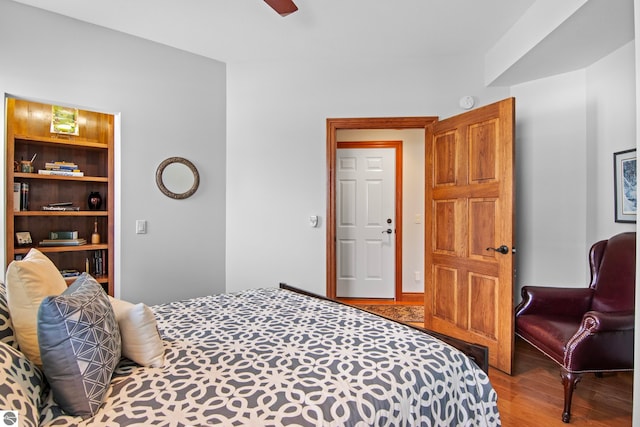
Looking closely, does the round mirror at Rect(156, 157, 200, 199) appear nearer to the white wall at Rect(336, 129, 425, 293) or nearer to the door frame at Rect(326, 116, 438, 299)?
the door frame at Rect(326, 116, 438, 299)

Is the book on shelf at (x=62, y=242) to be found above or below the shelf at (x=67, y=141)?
below

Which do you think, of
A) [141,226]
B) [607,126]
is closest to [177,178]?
[141,226]

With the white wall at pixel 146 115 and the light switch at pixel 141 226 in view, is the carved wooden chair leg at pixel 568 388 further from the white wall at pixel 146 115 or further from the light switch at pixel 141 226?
the light switch at pixel 141 226

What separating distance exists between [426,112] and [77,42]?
2887mm

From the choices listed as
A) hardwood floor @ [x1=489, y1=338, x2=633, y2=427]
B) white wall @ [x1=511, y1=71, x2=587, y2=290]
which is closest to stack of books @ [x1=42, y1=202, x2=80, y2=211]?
hardwood floor @ [x1=489, y1=338, x2=633, y2=427]

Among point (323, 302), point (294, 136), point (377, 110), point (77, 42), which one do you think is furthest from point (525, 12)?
point (77, 42)

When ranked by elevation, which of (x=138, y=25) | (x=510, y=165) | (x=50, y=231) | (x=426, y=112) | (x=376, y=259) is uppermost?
(x=138, y=25)

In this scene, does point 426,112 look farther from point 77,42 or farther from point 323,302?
point 77,42

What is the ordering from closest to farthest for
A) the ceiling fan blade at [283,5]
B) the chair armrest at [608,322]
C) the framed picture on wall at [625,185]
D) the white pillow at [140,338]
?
the white pillow at [140,338] < the chair armrest at [608,322] < the ceiling fan blade at [283,5] < the framed picture on wall at [625,185]

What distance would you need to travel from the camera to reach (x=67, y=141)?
9.16 ft

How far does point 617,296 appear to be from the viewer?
228cm

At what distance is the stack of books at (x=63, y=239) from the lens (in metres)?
2.77

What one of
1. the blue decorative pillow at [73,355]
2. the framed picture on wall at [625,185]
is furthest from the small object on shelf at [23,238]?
the framed picture on wall at [625,185]

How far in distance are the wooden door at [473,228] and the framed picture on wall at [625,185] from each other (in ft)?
2.64
